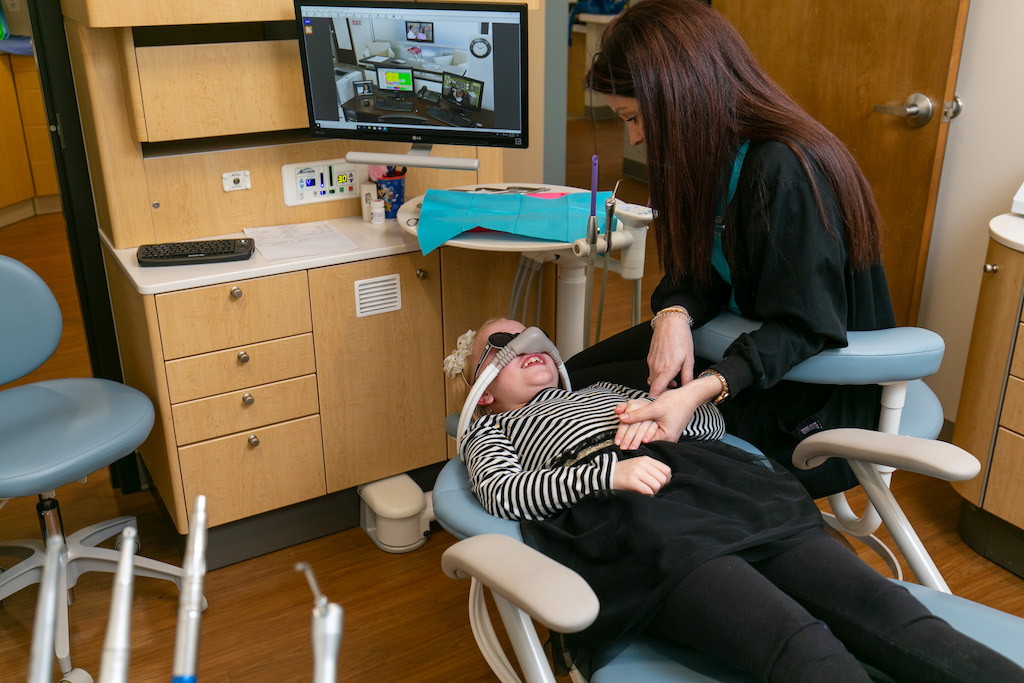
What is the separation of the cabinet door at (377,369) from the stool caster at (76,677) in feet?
2.25

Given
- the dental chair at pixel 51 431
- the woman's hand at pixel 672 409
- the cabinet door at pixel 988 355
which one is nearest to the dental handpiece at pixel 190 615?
the woman's hand at pixel 672 409

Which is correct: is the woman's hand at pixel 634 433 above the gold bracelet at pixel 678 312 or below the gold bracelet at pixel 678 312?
below

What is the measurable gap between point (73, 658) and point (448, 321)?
112 cm

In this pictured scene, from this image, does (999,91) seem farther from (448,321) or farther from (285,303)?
(285,303)

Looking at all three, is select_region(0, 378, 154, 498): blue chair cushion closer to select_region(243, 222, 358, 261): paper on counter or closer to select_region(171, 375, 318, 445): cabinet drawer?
select_region(171, 375, 318, 445): cabinet drawer

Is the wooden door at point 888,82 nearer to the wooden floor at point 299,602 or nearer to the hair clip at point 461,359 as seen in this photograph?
the wooden floor at point 299,602

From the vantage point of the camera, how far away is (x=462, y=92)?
2.09 metres

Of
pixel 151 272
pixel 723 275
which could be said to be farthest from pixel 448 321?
pixel 723 275

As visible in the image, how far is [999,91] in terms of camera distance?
2.39 meters

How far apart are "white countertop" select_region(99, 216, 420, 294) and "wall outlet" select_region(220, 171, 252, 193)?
0.11 meters

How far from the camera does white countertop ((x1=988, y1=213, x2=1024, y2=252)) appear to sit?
197 cm

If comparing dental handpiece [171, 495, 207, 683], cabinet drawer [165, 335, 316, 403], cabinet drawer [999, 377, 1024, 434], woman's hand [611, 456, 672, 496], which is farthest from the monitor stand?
dental handpiece [171, 495, 207, 683]

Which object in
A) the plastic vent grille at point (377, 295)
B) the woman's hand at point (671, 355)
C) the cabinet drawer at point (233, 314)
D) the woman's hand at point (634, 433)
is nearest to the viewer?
the woman's hand at point (634, 433)

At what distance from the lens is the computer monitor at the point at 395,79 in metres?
2.09
